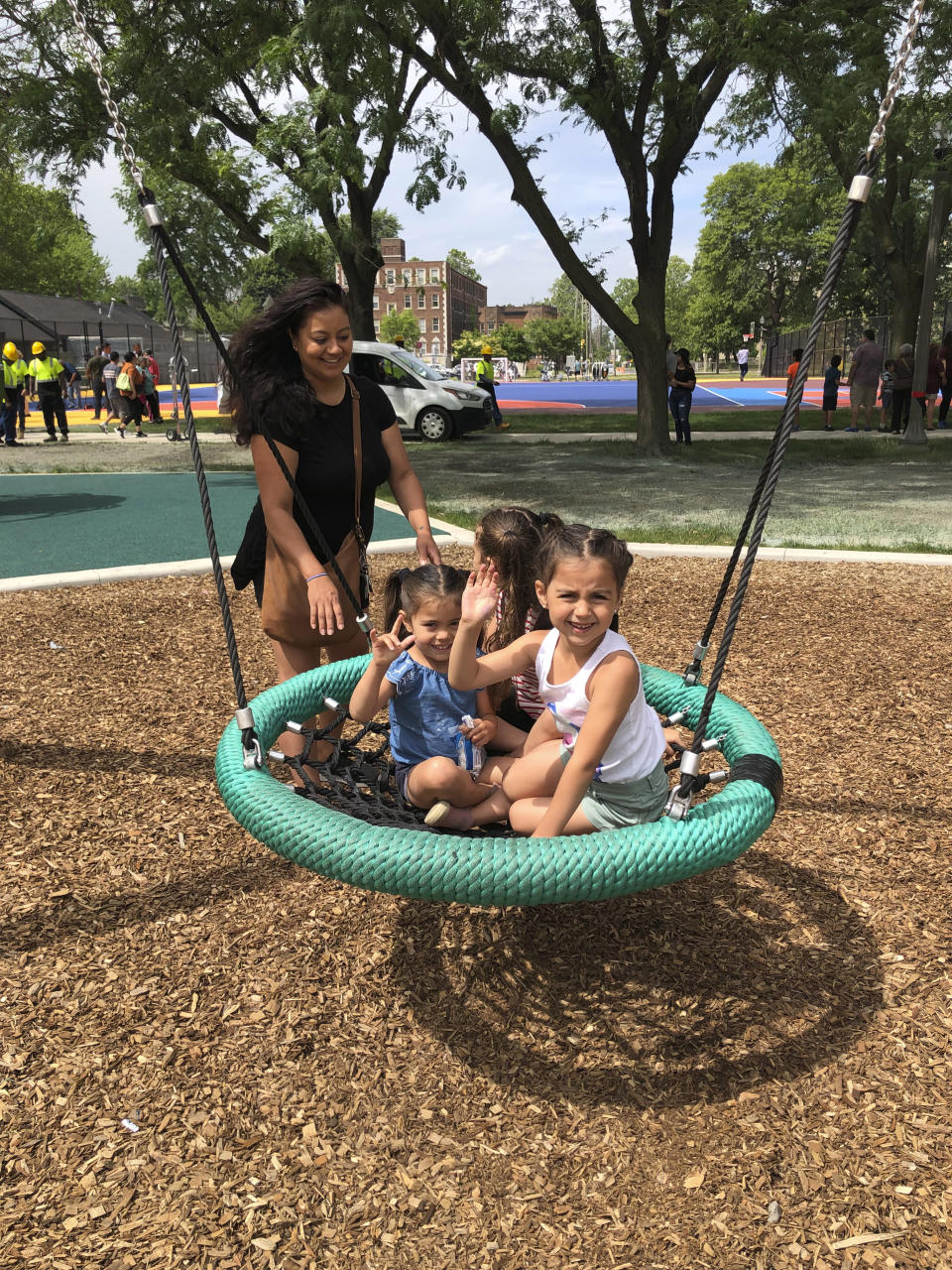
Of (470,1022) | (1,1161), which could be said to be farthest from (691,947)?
(1,1161)

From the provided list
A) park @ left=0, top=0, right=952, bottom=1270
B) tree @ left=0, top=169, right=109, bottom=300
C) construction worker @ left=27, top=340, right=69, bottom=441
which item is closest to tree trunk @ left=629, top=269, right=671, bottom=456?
park @ left=0, top=0, right=952, bottom=1270

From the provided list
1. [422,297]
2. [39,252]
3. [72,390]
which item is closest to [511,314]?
[422,297]

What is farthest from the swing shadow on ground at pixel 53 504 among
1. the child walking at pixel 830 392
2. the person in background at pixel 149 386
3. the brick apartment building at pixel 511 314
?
the brick apartment building at pixel 511 314

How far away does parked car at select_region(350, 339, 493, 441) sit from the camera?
17547 millimetres

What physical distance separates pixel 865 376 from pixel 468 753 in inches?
697

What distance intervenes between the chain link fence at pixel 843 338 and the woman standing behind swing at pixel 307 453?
7.12m

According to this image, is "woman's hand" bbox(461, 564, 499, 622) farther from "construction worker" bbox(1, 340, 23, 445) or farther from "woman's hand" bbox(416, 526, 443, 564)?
"construction worker" bbox(1, 340, 23, 445)

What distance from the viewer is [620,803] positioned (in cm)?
238

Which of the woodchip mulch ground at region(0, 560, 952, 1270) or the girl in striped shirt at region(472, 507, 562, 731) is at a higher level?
the girl in striped shirt at region(472, 507, 562, 731)

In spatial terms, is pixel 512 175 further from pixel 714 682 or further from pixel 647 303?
pixel 714 682

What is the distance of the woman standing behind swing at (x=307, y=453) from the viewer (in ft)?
9.30

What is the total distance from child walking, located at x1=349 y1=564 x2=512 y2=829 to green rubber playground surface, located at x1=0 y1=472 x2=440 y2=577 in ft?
18.8

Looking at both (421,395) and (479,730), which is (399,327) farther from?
(479,730)

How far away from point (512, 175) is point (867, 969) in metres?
12.7
